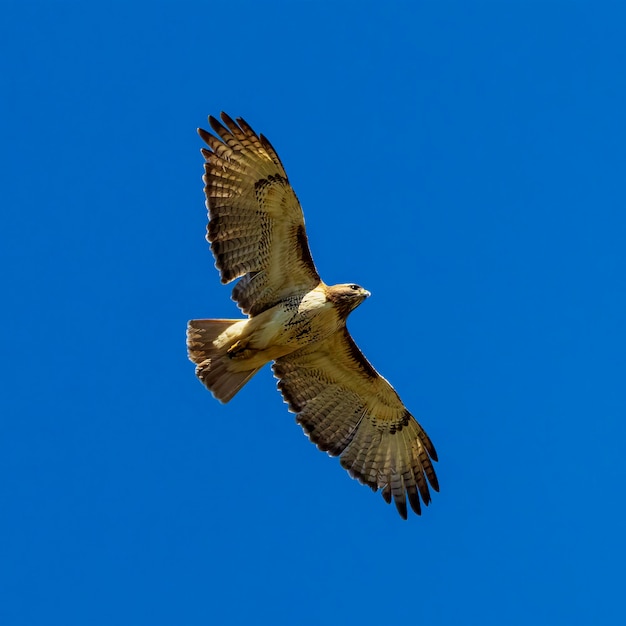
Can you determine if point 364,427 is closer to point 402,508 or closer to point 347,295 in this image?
Answer: point 402,508

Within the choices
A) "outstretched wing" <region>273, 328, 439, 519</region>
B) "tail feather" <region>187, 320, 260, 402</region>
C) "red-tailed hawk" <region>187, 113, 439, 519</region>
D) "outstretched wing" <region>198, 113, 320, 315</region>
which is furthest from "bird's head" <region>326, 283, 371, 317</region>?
"outstretched wing" <region>273, 328, 439, 519</region>

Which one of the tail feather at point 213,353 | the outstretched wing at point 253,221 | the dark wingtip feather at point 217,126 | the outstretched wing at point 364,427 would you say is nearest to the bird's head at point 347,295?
the outstretched wing at point 253,221

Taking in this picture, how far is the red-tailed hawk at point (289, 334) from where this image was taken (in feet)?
49.5

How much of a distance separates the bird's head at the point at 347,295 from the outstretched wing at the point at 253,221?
1.14ft

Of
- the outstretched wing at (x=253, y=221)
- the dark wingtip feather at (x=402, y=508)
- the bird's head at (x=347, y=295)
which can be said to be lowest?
the dark wingtip feather at (x=402, y=508)

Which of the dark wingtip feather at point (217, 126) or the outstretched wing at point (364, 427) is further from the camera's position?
the outstretched wing at point (364, 427)

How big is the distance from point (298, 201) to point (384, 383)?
282cm

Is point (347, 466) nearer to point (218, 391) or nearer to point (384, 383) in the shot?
point (384, 383)

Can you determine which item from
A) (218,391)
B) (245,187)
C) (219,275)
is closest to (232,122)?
(245,187)

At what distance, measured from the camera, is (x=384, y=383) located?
16.5 metres

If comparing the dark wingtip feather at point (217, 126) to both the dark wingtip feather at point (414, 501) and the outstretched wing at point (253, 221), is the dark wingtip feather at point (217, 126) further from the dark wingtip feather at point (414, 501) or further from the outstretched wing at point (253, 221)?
the dark wingtip feather at point (414, 501)

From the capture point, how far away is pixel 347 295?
15.3 meters

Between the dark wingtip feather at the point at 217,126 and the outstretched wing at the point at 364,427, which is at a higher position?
the dark wingtip feather at the point at 217,126

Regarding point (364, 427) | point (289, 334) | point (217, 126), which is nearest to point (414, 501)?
point (364, 427)
